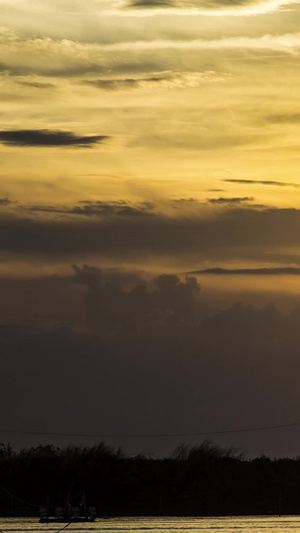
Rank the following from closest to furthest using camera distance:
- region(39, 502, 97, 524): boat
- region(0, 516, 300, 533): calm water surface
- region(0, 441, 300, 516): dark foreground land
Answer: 1. region(0, 516, 300, 533): calm water surface
2. region(39, 502, 97, 524): boat
3. region(0, 441, 300, 516): dark foreground land

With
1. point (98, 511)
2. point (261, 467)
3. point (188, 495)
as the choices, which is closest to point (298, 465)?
point (261, 467)

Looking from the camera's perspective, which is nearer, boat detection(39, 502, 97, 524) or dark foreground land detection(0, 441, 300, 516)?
boat detection(39, 502, 97, 524)

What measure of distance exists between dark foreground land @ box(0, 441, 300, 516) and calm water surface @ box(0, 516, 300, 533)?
11.2 feet

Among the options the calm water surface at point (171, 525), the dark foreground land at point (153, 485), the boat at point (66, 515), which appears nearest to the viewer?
the calm water surface at point (171, 525)

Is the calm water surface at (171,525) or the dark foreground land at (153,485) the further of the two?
the dark foreground land at (153,485)

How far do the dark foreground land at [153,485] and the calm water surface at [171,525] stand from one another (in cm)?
341

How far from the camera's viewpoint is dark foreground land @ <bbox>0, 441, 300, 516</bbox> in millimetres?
119625

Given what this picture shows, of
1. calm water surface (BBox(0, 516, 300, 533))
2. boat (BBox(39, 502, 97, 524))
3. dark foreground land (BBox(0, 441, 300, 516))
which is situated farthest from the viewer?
dark foreground land (BBox(0, 441, 300, 516))

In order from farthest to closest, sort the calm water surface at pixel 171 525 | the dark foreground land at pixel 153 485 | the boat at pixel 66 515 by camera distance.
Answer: the dark foreground land at pixel 153 485 → the boat at pixel 66 515 → the calm water surface at pixel 171 525

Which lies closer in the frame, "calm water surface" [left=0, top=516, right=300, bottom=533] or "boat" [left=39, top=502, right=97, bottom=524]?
"calm water surface" [left=0, top=516, right=300, bottom=533]

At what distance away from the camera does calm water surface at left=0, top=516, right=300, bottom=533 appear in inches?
3984

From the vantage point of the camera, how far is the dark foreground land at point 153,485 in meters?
120

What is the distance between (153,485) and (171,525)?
16007 millimetres

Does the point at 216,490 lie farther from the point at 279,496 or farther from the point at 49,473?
the point at 49,473
